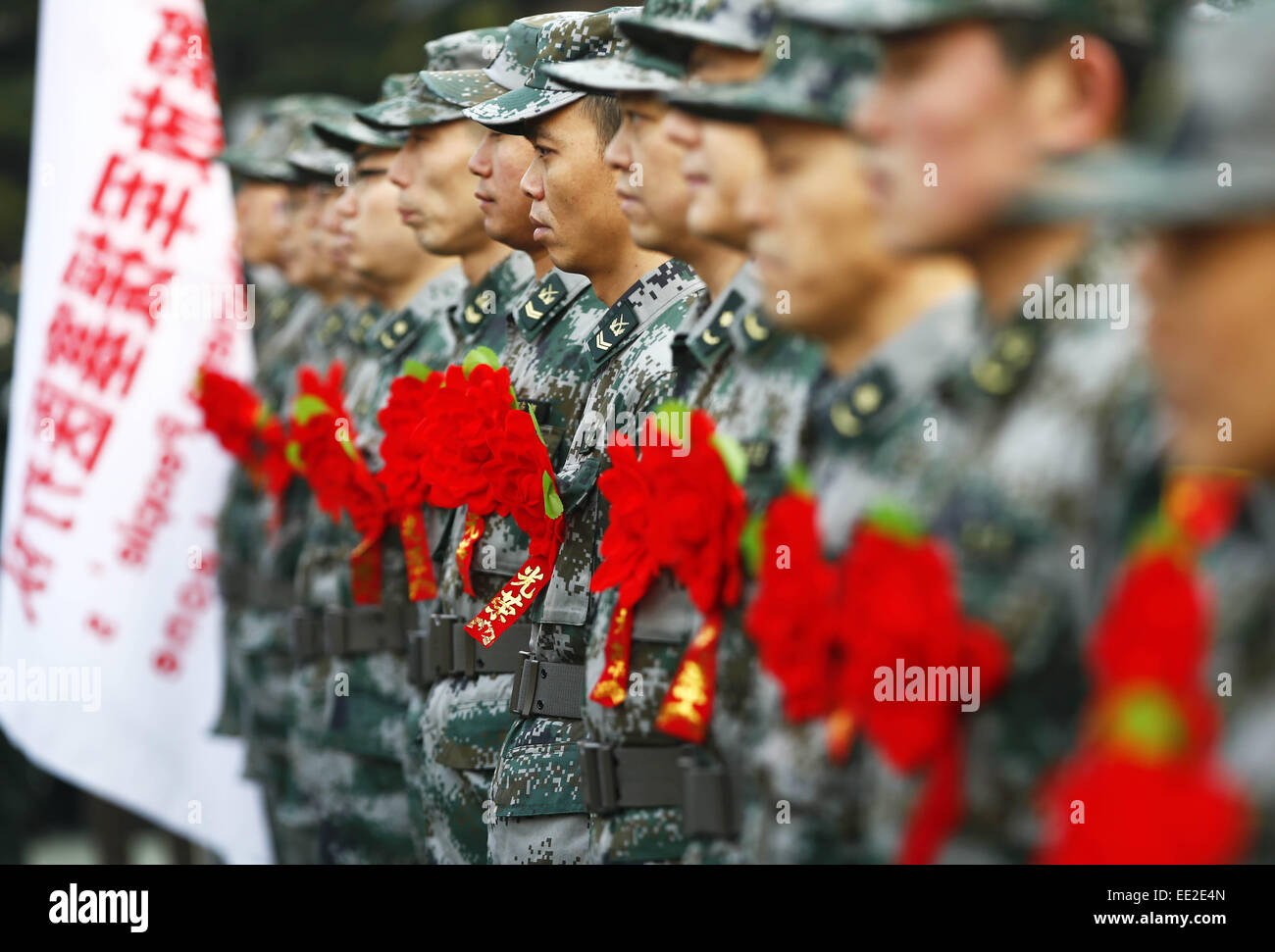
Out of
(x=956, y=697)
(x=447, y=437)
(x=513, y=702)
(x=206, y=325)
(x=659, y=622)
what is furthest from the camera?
(x=206, y=325)

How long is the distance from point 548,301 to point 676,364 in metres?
1.50

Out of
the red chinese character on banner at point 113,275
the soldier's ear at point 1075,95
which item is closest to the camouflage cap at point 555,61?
the soldier's ear at point 1075,95

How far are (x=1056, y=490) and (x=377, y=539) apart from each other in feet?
16.2

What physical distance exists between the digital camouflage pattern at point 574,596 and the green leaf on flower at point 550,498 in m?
0.02

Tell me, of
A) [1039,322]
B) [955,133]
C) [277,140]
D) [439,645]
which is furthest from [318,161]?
[1039,322]

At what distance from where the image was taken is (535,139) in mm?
5461

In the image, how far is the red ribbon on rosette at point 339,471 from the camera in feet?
24.1

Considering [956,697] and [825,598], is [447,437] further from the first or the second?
[956,697]

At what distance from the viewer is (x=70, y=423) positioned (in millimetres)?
9180

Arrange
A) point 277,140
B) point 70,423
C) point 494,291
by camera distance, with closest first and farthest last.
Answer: point 494,291 → point 70,423 → point 277,140

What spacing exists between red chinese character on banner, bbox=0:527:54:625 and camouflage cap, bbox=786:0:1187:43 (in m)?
6.71

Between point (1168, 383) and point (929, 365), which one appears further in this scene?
point (929, 365)

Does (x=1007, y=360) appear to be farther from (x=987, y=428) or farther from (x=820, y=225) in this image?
(x=820, y=225)

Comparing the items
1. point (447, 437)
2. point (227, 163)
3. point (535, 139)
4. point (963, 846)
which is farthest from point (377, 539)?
point (963, 846)
